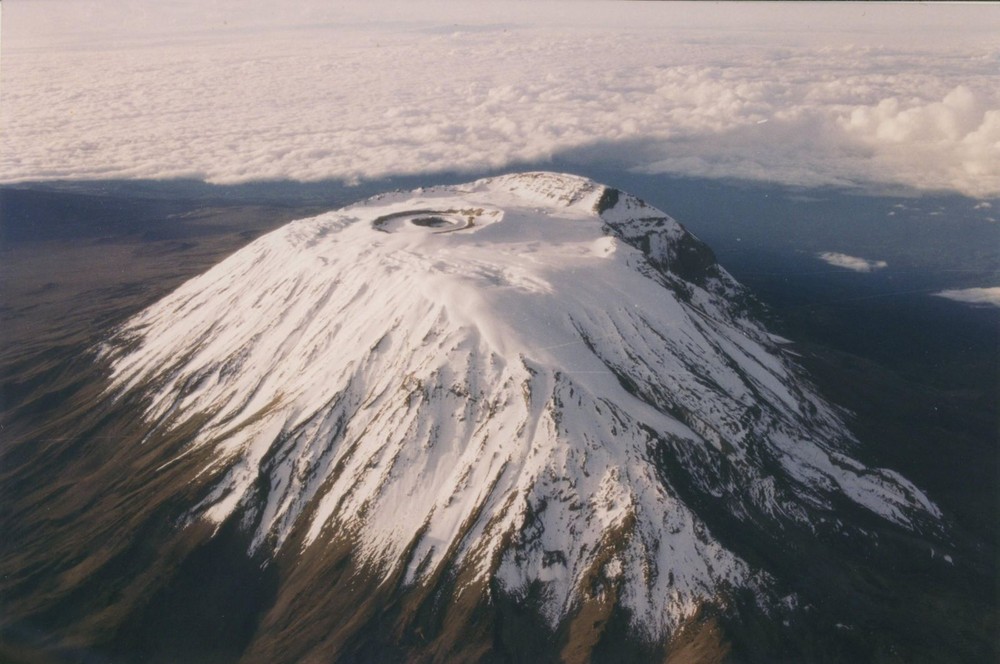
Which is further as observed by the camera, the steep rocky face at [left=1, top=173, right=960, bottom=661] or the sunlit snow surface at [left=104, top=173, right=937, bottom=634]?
the sunlit snow surface at [left=104, top=173, right=937, bottom=634]

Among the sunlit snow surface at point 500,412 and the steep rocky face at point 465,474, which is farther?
the sunlit snow surface at point 500,412

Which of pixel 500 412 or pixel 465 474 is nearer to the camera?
pixel 465 474

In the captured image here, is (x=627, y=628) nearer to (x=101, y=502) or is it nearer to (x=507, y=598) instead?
(x=507, y=598)

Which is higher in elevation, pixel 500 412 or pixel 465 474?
pixel 500 412

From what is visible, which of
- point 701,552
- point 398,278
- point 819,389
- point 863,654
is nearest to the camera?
point 863,654

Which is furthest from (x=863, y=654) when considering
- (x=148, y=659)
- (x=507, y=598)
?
(x=148, y=659)
